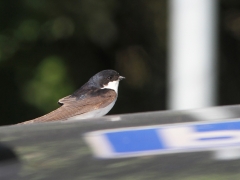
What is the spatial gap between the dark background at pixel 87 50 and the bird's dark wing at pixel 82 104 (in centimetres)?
244

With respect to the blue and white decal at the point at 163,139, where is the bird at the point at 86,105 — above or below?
below

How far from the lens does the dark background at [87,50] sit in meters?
8.39

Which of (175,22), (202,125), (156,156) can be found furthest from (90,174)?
(175,22)

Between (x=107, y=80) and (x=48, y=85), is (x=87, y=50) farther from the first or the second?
(x=107, y=80)

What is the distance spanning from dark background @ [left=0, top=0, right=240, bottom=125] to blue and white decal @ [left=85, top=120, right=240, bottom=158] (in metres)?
6.19

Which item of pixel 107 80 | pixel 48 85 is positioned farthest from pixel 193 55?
pixel 48 85

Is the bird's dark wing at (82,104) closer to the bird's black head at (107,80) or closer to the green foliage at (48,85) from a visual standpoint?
the bird's black head at (107,80)

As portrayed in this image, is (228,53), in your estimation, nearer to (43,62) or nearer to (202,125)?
(43,62)

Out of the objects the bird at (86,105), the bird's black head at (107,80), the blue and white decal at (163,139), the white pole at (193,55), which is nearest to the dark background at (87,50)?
the bird's black head at (107,80)

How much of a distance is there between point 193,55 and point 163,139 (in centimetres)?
209

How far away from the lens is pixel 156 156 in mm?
1804

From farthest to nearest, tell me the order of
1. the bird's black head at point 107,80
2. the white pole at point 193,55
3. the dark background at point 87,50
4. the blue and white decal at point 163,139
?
the dark background at point 87,50 < the bird's black head at point 107,80 < the white pole at point 193,55 < the blue and white decal at point 163,139

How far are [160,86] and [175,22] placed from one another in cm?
583

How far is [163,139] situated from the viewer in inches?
77.2
